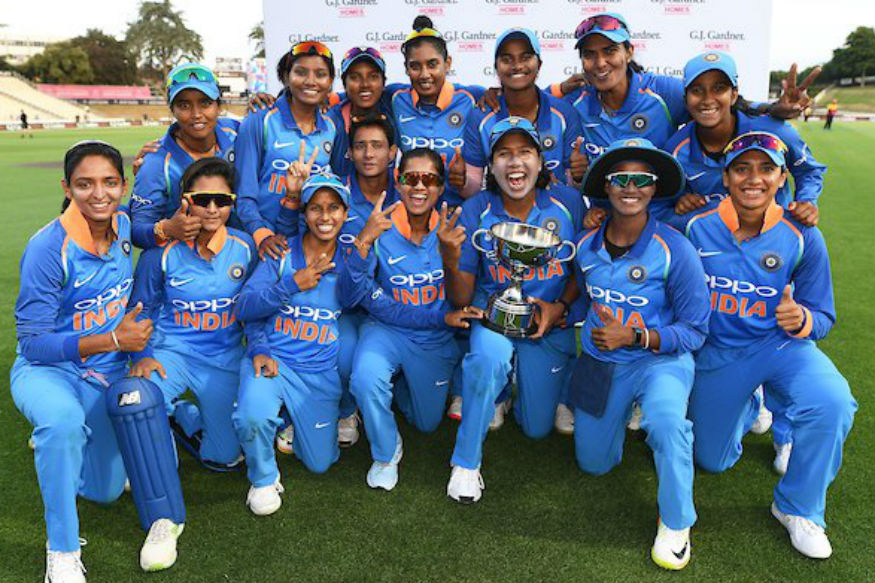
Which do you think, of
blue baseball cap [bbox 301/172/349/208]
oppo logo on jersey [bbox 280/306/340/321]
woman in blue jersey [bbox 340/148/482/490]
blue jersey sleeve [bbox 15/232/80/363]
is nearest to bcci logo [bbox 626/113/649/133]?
woman in blue jersey [bbox 340/148/482/490]

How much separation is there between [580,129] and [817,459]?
8.73 ft

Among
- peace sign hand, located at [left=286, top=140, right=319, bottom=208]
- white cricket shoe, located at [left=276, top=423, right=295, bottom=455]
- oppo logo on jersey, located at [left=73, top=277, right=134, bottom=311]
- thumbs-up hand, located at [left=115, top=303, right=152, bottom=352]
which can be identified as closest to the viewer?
thumbs-up hand, located at [left=115, top=303, right=152, bottom=352]

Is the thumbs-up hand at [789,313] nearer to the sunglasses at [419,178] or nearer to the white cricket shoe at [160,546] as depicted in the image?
the sunglasses at [419,178]

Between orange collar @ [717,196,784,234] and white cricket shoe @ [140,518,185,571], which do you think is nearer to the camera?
white cricket shoe @ [140,518,185,571]

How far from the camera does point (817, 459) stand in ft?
10.0

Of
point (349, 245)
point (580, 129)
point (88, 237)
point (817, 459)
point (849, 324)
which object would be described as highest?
point (580, 129)

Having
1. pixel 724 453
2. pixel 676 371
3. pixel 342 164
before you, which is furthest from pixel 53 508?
pixel 724 453

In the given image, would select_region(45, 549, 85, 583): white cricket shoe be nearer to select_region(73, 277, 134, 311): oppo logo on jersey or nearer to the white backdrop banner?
select_region(73, 277, 134, 311): oppo logo on jersey

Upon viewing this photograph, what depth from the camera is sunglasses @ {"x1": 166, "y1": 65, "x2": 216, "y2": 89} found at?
4078 millimetres

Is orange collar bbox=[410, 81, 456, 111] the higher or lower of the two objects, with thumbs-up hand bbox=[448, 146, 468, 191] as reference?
higher

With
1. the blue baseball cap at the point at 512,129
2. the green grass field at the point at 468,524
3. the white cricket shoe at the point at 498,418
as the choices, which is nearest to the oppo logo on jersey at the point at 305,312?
the green grass field at the point at 468,524

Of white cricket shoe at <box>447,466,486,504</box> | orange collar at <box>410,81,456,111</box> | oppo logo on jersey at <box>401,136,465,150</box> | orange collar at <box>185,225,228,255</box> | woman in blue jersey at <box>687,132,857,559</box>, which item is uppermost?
orange collar at <box>410,81,456,111</box>

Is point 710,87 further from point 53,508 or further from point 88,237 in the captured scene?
point 53,508

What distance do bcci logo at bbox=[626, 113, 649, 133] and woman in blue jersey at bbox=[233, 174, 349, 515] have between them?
2139 mm
